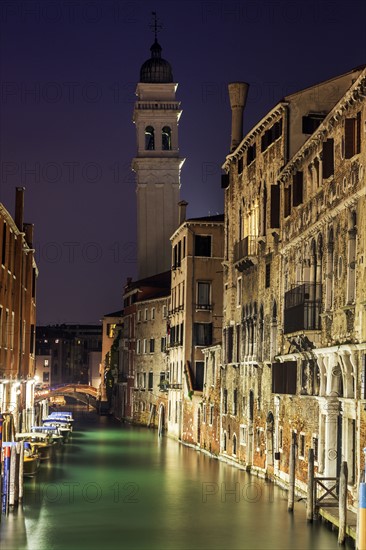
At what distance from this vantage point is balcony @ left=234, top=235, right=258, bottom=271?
38438 mm

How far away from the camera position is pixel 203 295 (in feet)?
186

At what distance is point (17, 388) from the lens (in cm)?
4375

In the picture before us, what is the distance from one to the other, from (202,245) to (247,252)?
17529 millimetres

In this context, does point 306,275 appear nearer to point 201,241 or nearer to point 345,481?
point 345,481

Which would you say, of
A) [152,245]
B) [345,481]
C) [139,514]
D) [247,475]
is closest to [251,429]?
[247,475]

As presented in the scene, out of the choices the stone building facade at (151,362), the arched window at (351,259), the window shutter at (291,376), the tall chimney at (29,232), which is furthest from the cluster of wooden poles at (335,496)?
the stone building facade at (151,362)

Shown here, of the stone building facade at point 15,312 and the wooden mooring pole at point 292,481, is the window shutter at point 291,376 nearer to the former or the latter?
the wooden mooring pole at point 292,481

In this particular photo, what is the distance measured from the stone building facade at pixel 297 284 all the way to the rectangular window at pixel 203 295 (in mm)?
11996

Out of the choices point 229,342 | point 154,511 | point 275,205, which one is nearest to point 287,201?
point 275,205

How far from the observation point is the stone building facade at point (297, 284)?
25219mm

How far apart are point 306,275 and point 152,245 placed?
56.7 meters

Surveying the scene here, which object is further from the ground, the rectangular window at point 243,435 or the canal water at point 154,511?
the rectangular window at point 243,435

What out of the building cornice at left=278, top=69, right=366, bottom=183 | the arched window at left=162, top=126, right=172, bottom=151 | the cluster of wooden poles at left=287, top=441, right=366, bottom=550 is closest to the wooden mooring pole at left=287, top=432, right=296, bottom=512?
the cluster of wooden poles at left=287, top=441, right=366, bottom=550

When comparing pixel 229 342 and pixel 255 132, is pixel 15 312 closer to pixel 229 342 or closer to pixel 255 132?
pixel 229 342
